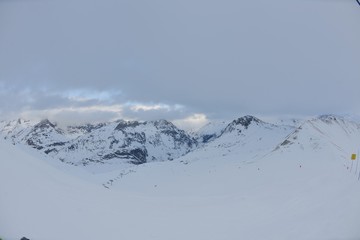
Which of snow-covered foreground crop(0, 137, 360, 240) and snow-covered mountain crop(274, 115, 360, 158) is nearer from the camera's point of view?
snow-covered foreground crop(0, 137, 360, 240)

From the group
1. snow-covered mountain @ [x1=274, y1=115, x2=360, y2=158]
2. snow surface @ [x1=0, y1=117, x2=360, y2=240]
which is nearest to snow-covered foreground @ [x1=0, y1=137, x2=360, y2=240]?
A: snow surface @ [x1=0, y1=117, x2=360, y2=240]

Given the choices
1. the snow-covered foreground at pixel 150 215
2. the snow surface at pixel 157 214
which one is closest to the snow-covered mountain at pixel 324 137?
the snow surface at pixel 157 214

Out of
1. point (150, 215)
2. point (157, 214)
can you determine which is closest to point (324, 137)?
point (157, 214)

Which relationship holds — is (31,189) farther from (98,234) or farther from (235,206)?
(235,206)

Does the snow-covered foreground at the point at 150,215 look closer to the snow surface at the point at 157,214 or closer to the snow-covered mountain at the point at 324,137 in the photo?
the snow surface at the point at 157,214

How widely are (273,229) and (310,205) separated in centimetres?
626

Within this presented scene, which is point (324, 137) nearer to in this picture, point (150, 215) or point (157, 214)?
point (157, 214)

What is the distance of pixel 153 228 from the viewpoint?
20.3 m

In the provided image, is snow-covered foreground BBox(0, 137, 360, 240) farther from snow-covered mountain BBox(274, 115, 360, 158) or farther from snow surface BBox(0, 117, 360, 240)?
snow-covered mountain BBox(274, 115, 360, 158)

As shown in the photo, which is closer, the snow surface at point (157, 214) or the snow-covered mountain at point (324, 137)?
the snow surface at point (157, 214)

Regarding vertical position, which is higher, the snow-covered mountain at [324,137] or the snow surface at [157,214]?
the snow-covered mountain at [324,137]

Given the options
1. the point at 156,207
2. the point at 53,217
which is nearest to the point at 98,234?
the point at 53,217

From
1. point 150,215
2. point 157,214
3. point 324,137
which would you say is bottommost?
point 150,215

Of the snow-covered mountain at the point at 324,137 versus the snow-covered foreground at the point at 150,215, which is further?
the snow-covered mountain at the point at 324,137
